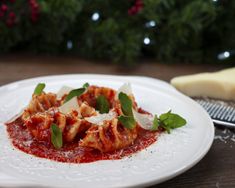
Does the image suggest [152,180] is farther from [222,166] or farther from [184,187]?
[222,166]

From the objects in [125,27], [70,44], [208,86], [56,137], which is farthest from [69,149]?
[70,44]

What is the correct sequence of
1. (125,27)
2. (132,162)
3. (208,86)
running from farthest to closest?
(125,27) < (208,86) < (132,162)

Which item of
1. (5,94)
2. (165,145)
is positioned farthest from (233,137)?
(5,94)

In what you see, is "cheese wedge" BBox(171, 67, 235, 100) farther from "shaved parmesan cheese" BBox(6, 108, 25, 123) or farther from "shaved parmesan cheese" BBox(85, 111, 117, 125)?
"shaved parmesan cheese" BBox(6, 108, 25, 123)

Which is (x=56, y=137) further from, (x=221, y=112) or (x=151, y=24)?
(x=151, y=24)

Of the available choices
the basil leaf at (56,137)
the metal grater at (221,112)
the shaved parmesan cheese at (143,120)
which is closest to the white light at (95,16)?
the metal grater at (221,112)

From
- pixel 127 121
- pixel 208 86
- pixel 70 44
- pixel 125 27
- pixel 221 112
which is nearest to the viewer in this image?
pixel 127 121
